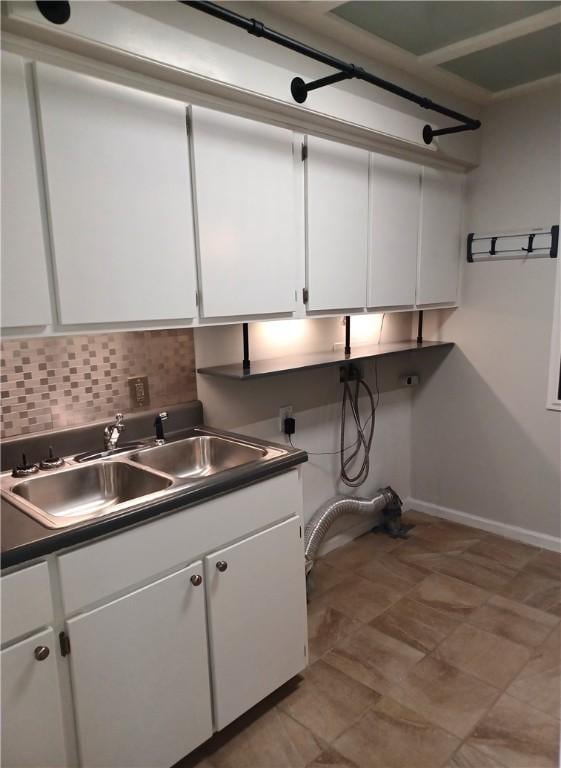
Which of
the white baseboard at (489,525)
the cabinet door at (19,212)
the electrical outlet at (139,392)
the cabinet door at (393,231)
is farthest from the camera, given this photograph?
the white baseboard at (489,525)

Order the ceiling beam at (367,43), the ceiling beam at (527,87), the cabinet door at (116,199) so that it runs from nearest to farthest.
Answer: the cabinet door at (116,199) → the ceiling beam at (367,43) → the ceiling beam at (527,87)

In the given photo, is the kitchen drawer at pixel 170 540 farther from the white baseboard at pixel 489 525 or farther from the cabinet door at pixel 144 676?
the white baseboard at pixel 489 525

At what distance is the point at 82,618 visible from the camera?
4.60 feet

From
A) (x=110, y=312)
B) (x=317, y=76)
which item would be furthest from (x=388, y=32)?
(x=110, y=312)

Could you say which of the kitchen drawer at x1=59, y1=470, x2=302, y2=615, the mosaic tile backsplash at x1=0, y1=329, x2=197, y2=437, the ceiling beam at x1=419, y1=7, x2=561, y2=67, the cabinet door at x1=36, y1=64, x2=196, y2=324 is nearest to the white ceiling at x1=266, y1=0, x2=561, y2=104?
the ceiling beam at x1=419, y1=7, x2=561, y2=67

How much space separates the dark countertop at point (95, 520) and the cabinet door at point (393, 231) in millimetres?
1225

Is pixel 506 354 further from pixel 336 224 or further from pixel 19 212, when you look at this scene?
pixel 19 212

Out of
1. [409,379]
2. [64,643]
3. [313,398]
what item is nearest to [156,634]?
[64,643]

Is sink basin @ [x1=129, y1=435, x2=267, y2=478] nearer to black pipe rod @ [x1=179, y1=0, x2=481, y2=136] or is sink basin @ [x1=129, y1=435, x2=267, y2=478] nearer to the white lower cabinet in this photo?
the white lower cabinet

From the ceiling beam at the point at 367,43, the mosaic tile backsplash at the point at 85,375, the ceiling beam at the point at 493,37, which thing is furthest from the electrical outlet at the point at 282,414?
the ceiling beam at the point at 493,37

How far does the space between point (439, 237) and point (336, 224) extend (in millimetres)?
982

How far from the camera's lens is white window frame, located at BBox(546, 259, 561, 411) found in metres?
2.88

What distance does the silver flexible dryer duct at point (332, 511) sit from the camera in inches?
108

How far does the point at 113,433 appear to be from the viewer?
6.63ft
